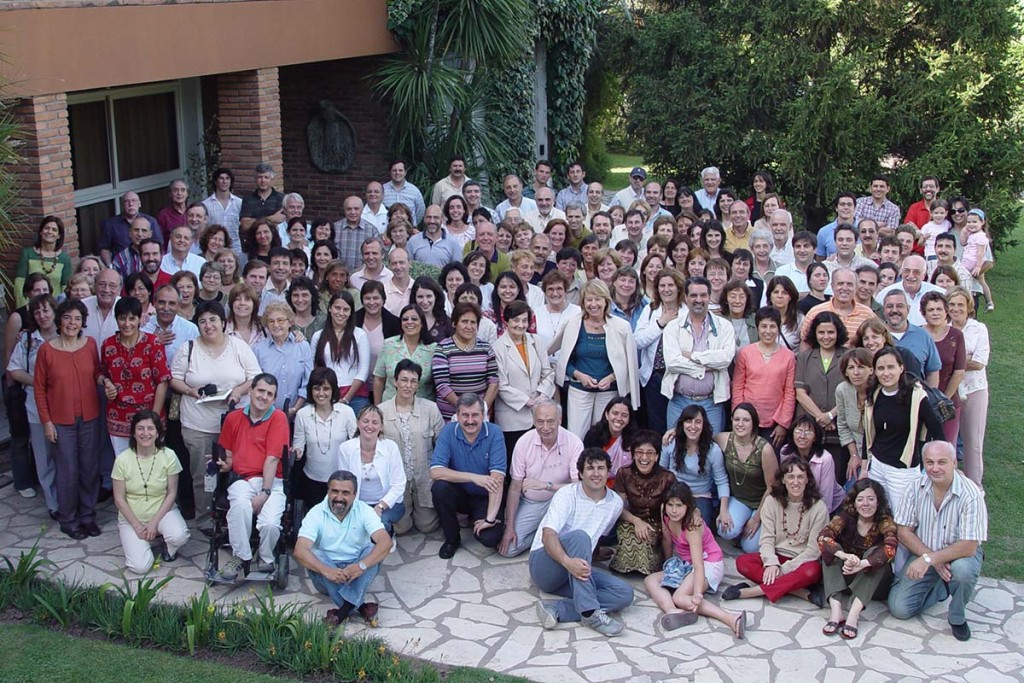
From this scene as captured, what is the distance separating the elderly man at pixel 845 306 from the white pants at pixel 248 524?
12.8 feet

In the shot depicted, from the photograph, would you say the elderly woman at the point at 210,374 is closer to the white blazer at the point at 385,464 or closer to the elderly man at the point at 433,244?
the white blazer at the point at 385,464

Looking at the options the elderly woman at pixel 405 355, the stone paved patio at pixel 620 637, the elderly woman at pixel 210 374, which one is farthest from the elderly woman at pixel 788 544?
the elderly woman at pixel 210 374

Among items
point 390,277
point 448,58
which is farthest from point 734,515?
point 448,58

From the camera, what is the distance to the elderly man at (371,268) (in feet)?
31.2

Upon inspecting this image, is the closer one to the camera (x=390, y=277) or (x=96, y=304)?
(x=96, y=304)

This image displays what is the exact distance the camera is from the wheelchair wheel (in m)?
7.71

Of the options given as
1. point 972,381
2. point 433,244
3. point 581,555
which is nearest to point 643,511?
point 581,555

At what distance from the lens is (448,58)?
48.4 ft

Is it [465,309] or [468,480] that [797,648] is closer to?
[468,480]

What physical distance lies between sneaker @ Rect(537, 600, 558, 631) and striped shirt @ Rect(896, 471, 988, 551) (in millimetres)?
2184

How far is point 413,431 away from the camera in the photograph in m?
8.40

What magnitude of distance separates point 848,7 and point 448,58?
225 inches

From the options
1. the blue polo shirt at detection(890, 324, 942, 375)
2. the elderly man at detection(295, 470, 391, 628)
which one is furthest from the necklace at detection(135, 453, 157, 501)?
the blue polo shirt at detection(890, 324, 942, 375)

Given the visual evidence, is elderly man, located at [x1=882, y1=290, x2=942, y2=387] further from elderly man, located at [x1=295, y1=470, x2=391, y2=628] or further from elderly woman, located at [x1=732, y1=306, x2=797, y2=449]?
elderly man, located at [x1=295, y1=470, x2=391, y2=628]
